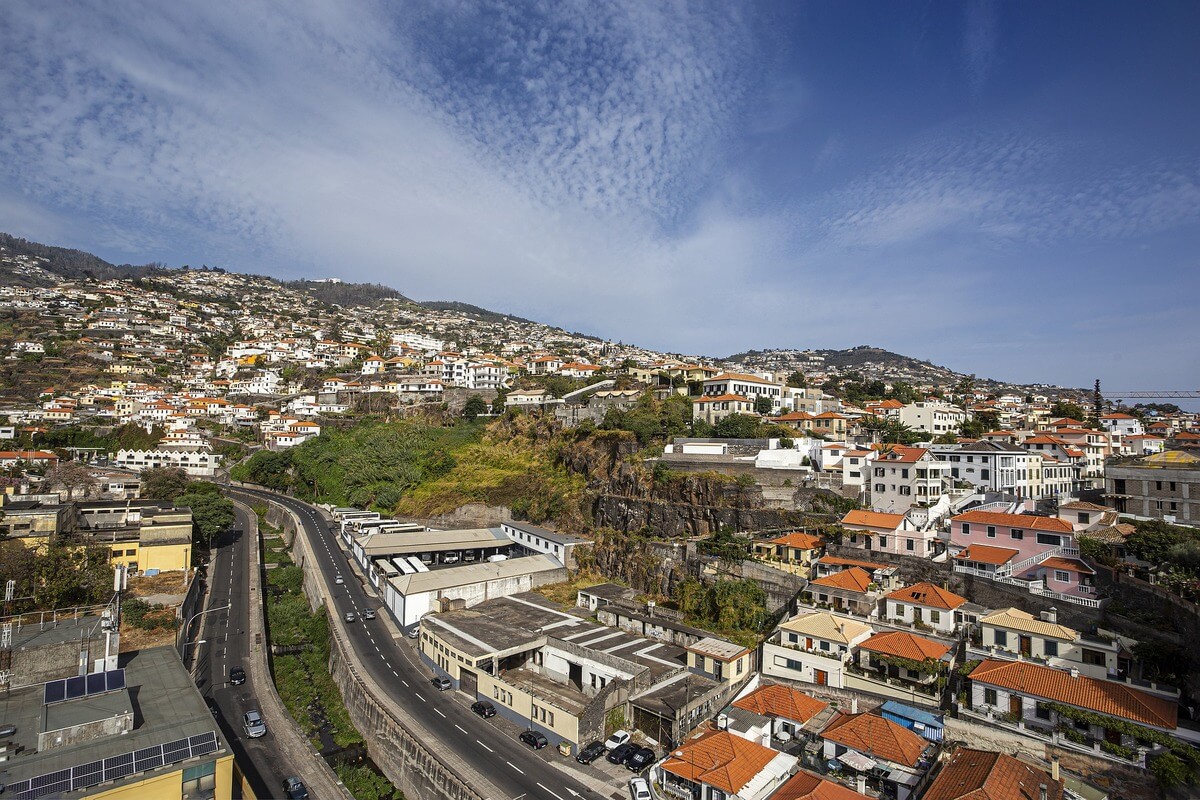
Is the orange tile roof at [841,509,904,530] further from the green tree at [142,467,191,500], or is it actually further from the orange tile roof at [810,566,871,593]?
the green tree at [142,467,191,500]

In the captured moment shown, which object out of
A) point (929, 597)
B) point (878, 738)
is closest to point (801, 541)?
point (929, 597)

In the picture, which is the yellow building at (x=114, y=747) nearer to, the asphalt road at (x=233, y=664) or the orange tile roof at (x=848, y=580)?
the asphalt road at (x=233, y=664)

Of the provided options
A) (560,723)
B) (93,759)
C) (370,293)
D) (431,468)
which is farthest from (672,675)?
(370,293)

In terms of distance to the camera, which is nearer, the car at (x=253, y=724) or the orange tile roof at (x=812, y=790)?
the orange tile roof at (x=812, y=790)

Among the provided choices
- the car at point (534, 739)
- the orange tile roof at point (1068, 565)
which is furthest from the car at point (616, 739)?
the orange tile roof at point (1068, 565)

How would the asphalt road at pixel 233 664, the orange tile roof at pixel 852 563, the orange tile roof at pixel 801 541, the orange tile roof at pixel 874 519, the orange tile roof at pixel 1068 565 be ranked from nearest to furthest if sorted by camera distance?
the asphalt road at pixel 233 664
the orange tile roof at pixel 1068 565
the orange tile roof at pixel 852 563
the orange tile roof at pixel 874 519
the orange tile roof at pixel 801 541

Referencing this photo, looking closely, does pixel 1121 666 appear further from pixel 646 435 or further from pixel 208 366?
pixel 208 366

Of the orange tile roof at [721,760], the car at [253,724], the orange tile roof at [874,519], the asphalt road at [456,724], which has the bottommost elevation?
the asphalt road at [456,724]

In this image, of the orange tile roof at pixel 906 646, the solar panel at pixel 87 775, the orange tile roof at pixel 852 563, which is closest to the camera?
the solar panel at pixel 87 775
